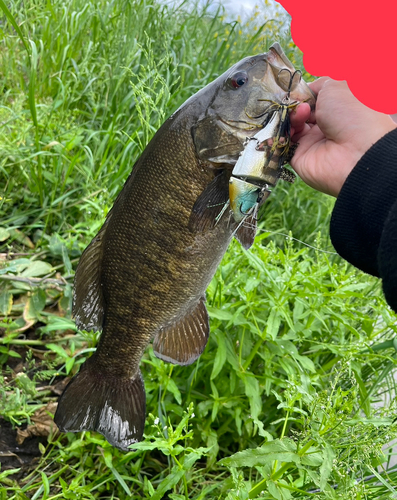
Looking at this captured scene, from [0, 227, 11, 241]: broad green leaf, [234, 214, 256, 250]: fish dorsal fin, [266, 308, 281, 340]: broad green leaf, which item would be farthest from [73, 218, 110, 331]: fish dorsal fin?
[0, 227, 11, 241]: broad green leaf

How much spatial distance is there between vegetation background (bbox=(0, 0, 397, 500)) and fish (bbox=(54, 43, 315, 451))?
0.22 meters

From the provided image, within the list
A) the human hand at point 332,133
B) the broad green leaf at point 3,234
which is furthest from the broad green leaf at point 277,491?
the broad green leaf at point 3,234

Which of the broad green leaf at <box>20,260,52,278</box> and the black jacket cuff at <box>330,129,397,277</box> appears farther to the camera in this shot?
the broad green leaf at <box>20,260,52,278</box>

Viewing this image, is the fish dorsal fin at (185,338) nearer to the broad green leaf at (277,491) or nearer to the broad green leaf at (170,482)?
the broad green leaf at (170,482)

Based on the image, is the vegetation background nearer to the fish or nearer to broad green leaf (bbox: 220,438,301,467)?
broad green leaf (bbox: 220,438,301,467)

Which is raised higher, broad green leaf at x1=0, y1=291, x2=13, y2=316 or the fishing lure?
the fishing lure

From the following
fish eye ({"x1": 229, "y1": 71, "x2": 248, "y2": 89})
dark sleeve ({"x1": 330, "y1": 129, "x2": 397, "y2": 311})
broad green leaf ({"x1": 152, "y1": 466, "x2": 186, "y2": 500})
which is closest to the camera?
dark sleeve ({"x1": 330, "y1": 129, "x2": 397, "y2": 311})

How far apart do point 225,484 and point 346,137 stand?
4.71 ft

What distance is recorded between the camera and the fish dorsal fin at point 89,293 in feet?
5.71

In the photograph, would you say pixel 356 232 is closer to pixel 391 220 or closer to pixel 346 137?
pixel 391 220

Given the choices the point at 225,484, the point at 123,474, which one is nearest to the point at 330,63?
the point at 225,484

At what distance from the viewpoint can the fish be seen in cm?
150

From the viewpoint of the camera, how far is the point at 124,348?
1.77 metres

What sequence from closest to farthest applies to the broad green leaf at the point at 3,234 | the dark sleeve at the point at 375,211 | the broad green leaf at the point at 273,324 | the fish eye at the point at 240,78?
the dark sleeve at the point at 375,211 → the fish eye at the point at 240,78 → the broad green leaf at the point at 273,324 → the broad green leaf at the point at 3,234
